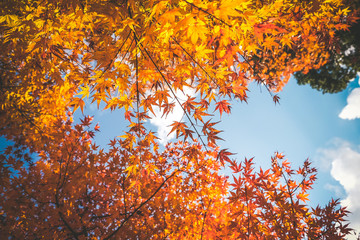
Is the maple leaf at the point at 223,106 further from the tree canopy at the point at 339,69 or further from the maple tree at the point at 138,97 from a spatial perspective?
the tree canopy at the point at 339,69

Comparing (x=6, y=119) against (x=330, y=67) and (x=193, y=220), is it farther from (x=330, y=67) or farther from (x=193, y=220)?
(x=330, y=67)

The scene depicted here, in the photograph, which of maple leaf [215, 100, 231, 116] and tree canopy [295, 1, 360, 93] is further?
tree canopy [295, 1, 360, 93]

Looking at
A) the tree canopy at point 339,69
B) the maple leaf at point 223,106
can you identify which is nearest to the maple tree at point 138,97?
the maple leaf at point 223,106

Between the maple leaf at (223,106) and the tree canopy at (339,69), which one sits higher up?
the tree canopy at (339,69)

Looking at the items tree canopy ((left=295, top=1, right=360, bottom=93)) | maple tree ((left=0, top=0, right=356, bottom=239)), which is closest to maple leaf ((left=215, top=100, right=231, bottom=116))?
maple tree ((left=0, top=0, right=356, bottom=239))

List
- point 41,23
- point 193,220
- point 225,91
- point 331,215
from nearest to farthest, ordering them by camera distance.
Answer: point 41,23 < point 225,91 < point 331,215 < point 193,220

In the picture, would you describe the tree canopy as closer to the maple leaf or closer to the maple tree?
the maple tree

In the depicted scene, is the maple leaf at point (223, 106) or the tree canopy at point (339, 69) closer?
the maple leaf at point (223, 106)

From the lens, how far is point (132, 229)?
4434 millimetres

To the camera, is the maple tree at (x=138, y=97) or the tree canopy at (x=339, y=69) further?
the tree canopy at (x=339, y=69)

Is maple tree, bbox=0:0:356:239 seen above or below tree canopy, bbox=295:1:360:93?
below

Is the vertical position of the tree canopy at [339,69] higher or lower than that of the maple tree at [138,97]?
higher

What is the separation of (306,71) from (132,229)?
607 inches

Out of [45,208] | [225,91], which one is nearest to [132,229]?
[45,208]
